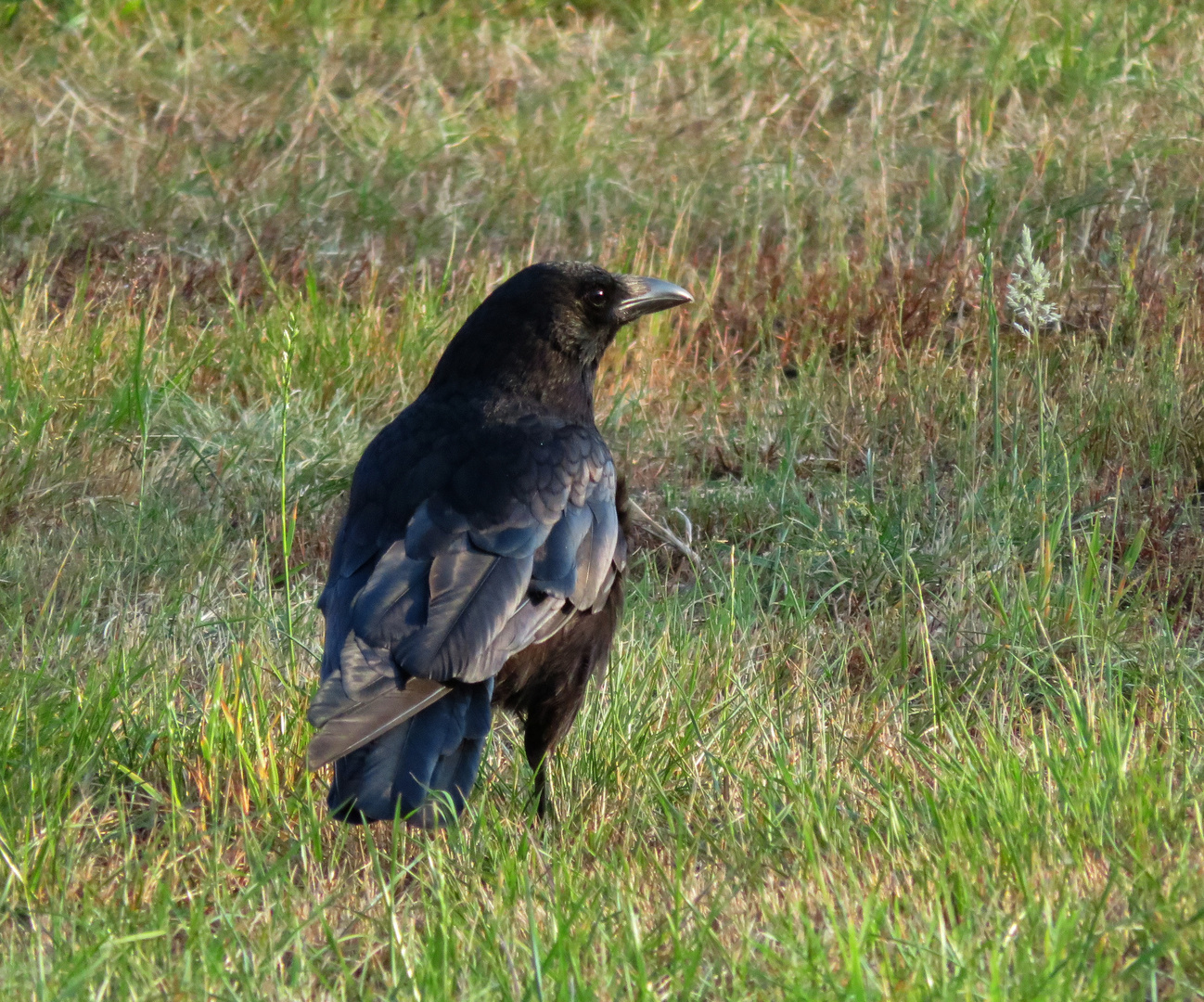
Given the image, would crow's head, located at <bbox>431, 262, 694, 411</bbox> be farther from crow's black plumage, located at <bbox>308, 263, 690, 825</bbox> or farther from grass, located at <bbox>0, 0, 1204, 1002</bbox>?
grass, located at <bbox>0, 0, 1204, 1002</bbox>

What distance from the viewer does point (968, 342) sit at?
6293mm

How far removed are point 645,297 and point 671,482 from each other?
4.26 ft

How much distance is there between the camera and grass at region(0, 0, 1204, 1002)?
265 centimetres

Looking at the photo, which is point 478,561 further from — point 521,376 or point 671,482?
point 671,482

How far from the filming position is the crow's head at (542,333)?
393 cm

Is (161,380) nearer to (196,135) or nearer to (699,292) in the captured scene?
(699,292)

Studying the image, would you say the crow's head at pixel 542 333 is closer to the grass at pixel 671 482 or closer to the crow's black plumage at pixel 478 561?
the crow's black plumage at pixel 478 561

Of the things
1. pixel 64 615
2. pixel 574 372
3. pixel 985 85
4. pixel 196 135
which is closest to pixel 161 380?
pixel 64 615

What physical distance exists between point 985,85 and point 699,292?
244cm

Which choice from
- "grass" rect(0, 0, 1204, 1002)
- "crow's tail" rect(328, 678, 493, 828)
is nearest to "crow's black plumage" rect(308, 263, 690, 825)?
"crow's tail" rect(328, 678, 493, 828)

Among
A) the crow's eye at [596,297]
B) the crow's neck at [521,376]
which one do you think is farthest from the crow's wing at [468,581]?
the crow's eye at [596,297]

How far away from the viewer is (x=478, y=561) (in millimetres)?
3377

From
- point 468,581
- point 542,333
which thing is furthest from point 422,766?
point 542,333

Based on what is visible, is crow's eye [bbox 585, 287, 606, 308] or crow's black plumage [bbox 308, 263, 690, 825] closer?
crow's black plumage [bbox 308, 263, 690, 825]
